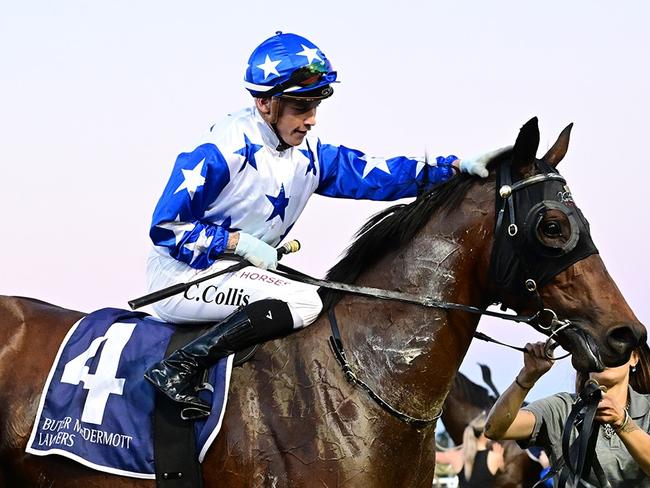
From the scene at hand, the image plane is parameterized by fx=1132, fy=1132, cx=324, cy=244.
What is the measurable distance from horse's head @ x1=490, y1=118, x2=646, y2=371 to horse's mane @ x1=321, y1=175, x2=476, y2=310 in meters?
0.26

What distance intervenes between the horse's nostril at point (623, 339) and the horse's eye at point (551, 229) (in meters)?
0.44

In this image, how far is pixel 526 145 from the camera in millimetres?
4578

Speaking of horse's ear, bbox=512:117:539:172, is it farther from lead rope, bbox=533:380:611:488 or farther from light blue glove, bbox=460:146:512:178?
lead rope, bbox=533:380:611:488

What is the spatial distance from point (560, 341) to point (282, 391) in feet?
3.67

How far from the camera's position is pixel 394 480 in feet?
14.6

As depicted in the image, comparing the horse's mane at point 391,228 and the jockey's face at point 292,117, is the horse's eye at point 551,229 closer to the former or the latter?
the horse's mane at point 391,228

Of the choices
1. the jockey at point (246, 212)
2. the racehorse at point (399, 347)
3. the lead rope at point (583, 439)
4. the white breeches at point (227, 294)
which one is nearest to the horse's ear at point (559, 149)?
the racehorse at point (399, 347)

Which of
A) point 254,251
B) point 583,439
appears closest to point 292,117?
point 254,251

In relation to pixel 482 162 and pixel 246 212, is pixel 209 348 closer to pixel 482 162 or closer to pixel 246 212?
pixel 246 212

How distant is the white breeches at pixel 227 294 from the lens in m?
4.72

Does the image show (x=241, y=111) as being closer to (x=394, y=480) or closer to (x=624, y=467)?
(x=394, y=480)

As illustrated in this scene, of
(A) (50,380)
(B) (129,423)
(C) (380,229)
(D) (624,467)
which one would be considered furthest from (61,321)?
(D) (624,467)

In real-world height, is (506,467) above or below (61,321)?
below

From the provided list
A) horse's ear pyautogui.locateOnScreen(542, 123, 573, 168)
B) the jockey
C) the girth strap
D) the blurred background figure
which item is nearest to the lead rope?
the girth strap
